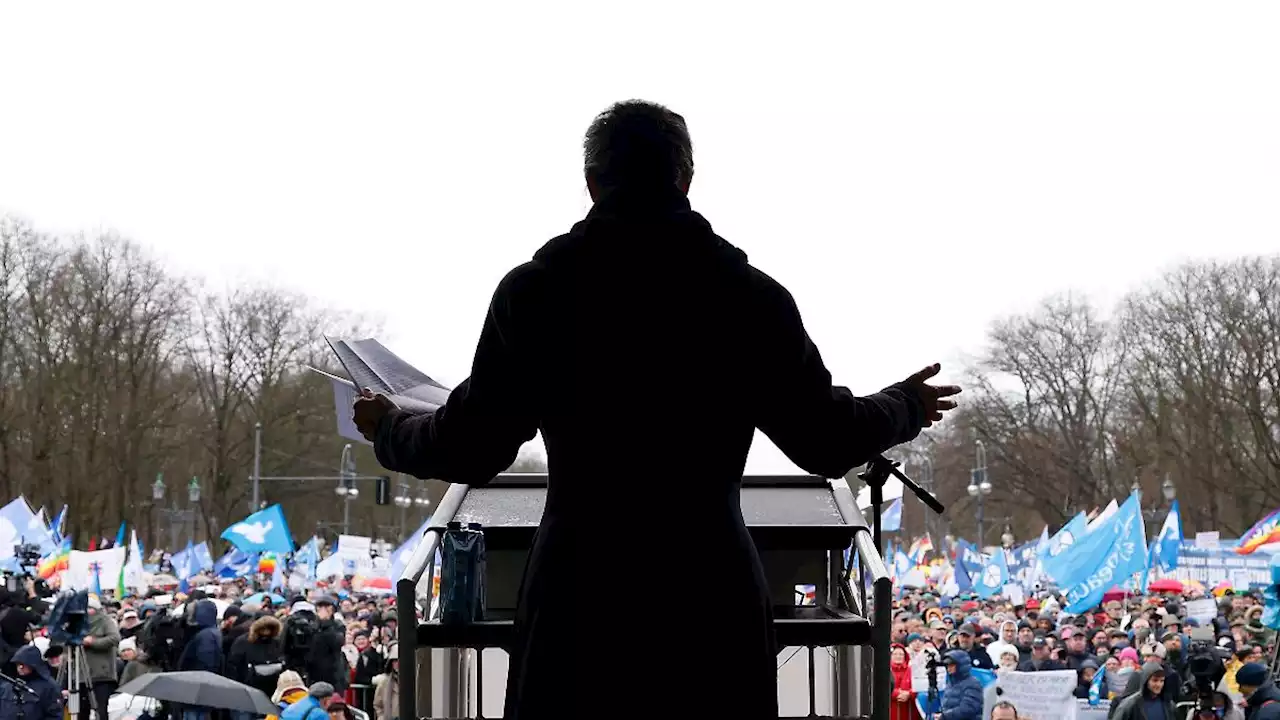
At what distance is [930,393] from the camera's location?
10.9ft

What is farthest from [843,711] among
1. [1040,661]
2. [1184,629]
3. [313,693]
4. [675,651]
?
[1184,629]

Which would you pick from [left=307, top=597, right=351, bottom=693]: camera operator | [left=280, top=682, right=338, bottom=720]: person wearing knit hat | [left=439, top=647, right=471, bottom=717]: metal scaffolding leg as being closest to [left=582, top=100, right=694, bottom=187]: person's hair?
[left=439, top=647, right=471, bottom=717]: metal scaffolding leg

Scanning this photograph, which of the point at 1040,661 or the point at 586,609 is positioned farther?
the point at 1040,661

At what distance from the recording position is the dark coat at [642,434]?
288cm

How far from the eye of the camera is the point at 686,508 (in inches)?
114

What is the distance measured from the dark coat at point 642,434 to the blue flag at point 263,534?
31.6 metres

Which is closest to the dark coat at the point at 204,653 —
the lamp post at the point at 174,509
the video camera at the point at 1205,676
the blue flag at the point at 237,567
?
the video camera at the point at 1205,676

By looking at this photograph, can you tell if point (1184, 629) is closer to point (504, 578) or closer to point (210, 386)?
point (504, 578)

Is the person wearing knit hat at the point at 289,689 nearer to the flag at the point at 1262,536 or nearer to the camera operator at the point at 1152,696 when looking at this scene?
the camera operator at the point at 1152,696

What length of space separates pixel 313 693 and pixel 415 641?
8467 mm

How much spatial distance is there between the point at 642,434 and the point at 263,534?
32239 millimetres

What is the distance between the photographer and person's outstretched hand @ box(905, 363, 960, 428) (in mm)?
3291

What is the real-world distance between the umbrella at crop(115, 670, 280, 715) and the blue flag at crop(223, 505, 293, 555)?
20380 millimetres

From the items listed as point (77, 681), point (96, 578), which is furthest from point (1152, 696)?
point (96, 578)
